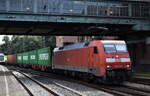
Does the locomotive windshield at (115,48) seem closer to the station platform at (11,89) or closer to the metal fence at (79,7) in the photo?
the station platform at (11,89)

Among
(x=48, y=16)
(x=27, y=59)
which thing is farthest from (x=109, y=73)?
(x=27, y=59)

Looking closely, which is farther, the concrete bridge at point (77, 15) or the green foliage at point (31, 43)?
the green foliage at point (31, 43)

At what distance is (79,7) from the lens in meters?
46.6

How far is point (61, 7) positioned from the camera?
45.4 metres

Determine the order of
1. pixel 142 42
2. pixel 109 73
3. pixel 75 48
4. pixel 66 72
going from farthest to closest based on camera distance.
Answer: pixel 142 42, pixel 66 72, pixel 75 48, pixel 109 73

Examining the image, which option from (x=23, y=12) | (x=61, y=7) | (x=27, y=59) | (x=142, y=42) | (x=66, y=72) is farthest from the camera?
(x=27, y=59)

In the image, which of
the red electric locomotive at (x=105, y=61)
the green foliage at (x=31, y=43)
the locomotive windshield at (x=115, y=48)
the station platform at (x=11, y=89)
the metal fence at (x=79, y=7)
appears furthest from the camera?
the green foliage at (x=31, y=43)

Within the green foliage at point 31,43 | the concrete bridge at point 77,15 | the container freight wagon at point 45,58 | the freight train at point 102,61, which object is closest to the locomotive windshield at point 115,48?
the freight train at point 102,61

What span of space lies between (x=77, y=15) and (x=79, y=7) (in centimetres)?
399

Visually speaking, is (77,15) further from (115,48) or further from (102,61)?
(102,61)

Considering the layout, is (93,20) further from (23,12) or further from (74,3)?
(23,12)

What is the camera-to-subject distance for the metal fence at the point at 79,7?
43.4 m

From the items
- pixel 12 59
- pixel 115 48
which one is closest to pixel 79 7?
pixel 115 48

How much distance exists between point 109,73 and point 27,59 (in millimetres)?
40043
